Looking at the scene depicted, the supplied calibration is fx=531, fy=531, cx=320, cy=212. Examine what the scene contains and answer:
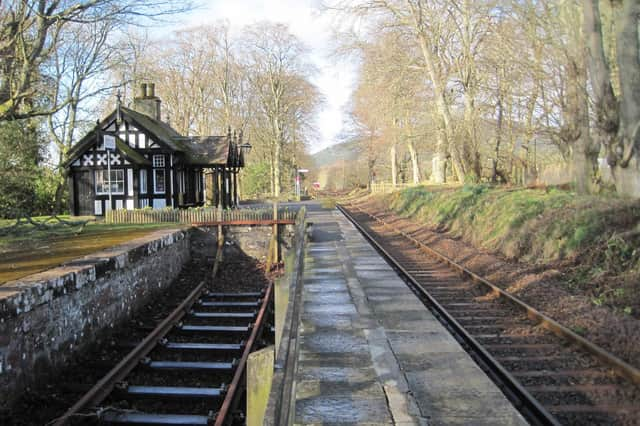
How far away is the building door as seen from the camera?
24547 millimetres

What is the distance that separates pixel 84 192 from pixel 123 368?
1827 centimetres

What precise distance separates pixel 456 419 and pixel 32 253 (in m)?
9.72

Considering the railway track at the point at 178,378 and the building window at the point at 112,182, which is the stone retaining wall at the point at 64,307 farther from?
the building window at the point at 112,182

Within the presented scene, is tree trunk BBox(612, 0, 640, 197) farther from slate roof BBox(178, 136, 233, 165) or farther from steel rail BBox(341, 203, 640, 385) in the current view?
slate roof BBox(178, 136, 233, 165)

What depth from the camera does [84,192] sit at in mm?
24625

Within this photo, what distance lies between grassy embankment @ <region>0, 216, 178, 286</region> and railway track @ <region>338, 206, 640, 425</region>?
7.14 m

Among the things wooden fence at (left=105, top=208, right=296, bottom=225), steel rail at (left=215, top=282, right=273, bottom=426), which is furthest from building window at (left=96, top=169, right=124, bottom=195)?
steel rail at (left=215, top=282, right=273, bottom=426)

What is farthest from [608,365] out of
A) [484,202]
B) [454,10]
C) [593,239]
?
[454,10]

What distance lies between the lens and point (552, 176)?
23.6 m

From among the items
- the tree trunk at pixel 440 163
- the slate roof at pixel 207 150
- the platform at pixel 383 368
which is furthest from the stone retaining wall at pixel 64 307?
the tree trunk at pixel 440 163

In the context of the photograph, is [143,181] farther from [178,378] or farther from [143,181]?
[178,378]

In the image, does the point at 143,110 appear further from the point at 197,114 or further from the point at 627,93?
the point at 627,93

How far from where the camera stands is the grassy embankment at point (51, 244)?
9495 millimetres

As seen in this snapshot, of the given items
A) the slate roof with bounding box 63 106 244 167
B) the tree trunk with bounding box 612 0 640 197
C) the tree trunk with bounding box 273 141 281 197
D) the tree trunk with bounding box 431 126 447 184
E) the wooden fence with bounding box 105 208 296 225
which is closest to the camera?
the tree trunk with bounding box 612 0 640 197
